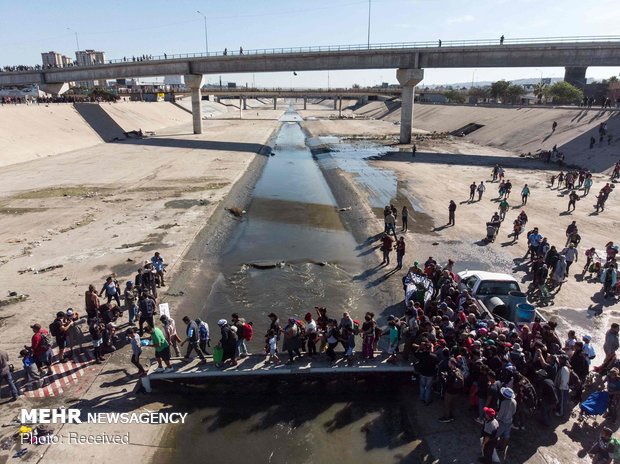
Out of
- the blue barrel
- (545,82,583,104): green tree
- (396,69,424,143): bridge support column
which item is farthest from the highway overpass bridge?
the blue barrel

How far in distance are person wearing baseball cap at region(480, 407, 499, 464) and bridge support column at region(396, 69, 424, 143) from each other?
59919 millimetres

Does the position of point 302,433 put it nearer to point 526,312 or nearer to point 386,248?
point 526,312

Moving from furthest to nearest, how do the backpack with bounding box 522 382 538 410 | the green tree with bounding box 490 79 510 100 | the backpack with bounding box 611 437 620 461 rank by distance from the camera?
the green tree with bounding box 490 79 510 100
the backpack with bounding box 522 382 538 410
the backpack with bounding box 611 437 620 461

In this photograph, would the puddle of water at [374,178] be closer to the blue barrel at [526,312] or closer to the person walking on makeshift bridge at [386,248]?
the person walking on makeshift bridge at [386,248]

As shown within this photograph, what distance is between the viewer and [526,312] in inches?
487

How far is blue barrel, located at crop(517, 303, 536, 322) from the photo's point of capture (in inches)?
485

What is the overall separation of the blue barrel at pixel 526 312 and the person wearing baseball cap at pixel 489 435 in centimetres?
490

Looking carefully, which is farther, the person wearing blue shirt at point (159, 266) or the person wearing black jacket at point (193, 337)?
the person wearing blue shirt at point (159, 266)

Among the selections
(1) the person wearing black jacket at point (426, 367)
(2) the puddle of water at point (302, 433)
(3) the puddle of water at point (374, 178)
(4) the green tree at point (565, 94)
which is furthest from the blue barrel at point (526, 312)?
(4) the green tree at point (565, 94)

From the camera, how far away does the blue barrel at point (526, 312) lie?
12.3 metres

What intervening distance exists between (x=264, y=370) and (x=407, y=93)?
6086 cm

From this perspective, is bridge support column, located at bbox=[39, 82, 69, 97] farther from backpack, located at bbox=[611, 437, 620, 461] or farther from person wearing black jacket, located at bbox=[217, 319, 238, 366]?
backpack, located at bbox=[611, 437, 620, 461]
